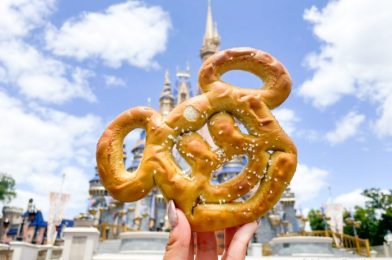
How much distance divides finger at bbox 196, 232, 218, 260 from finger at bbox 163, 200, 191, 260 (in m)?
0.36

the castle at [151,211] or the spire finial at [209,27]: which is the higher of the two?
the spire finial at [209,27]

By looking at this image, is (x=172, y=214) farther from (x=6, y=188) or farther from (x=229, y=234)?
(x=6, y=188)

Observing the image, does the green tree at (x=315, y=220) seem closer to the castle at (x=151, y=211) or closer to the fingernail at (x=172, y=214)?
the castle at (x=151, y=211)

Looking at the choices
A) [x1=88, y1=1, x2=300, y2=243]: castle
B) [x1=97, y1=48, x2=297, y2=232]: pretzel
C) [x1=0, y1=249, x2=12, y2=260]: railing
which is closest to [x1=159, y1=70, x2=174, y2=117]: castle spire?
[x1=88, y1=1, x2=300, y2=243]: castle

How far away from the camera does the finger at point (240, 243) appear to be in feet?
10.8

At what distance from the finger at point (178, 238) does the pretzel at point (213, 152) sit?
11 centimetres

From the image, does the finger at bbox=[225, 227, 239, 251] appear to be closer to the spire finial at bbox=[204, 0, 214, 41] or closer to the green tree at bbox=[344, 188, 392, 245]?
the green tree at bbox=[344, 188, 392, 245]

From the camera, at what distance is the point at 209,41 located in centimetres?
4834

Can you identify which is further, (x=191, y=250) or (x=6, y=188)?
(x=6, y=188)

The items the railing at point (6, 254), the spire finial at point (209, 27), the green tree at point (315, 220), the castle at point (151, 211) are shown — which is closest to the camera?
the railing at point (6, 254)

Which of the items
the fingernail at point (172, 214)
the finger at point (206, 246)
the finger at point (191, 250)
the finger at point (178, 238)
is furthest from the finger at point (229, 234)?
the fingernail at point (172, 214)

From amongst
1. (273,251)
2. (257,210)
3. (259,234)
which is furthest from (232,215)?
A: (259,234)

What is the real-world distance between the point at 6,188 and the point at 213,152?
45.1 metres

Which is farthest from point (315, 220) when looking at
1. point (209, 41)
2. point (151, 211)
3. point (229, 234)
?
point (229, 234)
